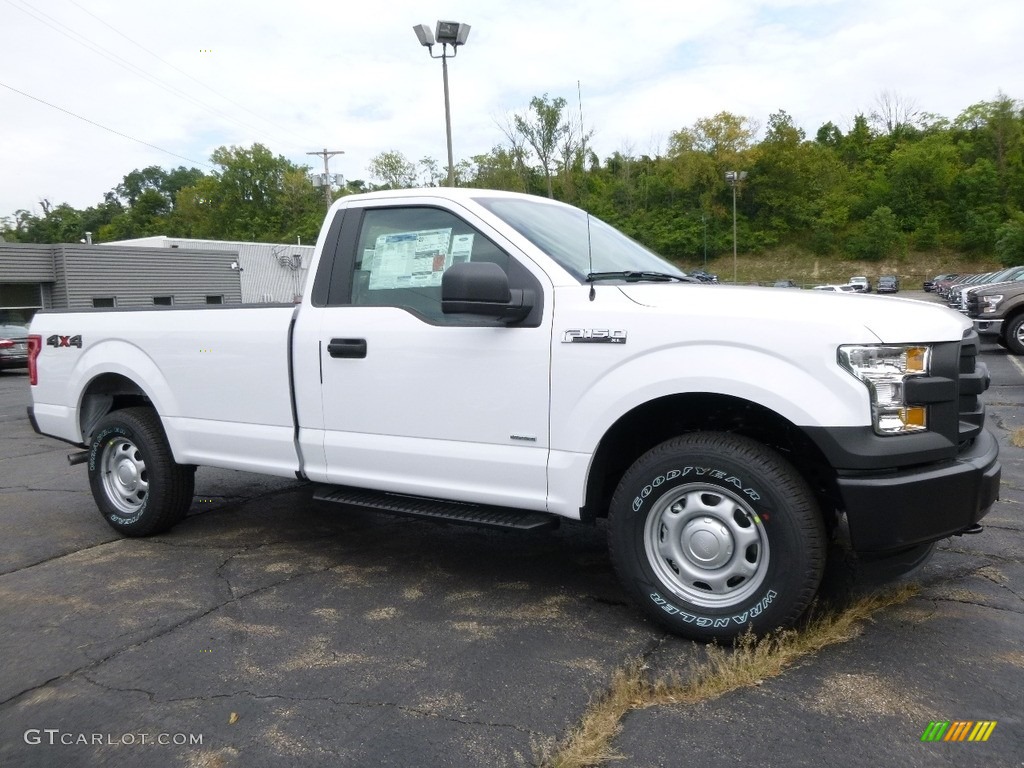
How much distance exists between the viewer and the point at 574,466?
3.79 m

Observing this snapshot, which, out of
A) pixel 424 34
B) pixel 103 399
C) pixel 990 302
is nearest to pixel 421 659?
pixel 103 399

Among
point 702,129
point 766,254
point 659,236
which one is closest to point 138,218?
point 702,129

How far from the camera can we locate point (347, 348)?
4.38 m

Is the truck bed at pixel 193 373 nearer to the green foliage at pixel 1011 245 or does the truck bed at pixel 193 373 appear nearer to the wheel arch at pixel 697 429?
the wheel arch at pixel 697 429

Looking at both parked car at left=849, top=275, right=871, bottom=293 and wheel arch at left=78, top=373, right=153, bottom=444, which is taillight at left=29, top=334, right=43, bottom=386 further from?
parked car at left=849, top=275, right=871, bottom=293

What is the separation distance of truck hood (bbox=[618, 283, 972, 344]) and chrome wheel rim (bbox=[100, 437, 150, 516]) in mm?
3467

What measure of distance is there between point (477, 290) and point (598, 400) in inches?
27.6

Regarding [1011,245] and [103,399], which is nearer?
[103,399]

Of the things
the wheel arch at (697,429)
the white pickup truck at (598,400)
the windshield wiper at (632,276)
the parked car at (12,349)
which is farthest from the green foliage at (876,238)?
the wheel arch at (697,429)

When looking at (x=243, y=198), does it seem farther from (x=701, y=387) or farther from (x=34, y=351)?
(x=701, y=387)

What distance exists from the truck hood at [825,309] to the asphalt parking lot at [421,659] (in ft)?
4.24

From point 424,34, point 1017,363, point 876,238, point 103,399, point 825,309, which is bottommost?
point 1017,363

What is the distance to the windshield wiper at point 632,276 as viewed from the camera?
3.99m

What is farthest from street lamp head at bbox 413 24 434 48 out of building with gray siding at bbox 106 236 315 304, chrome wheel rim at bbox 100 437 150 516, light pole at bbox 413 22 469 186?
building with gray siding at bbox 106 236 315 304
